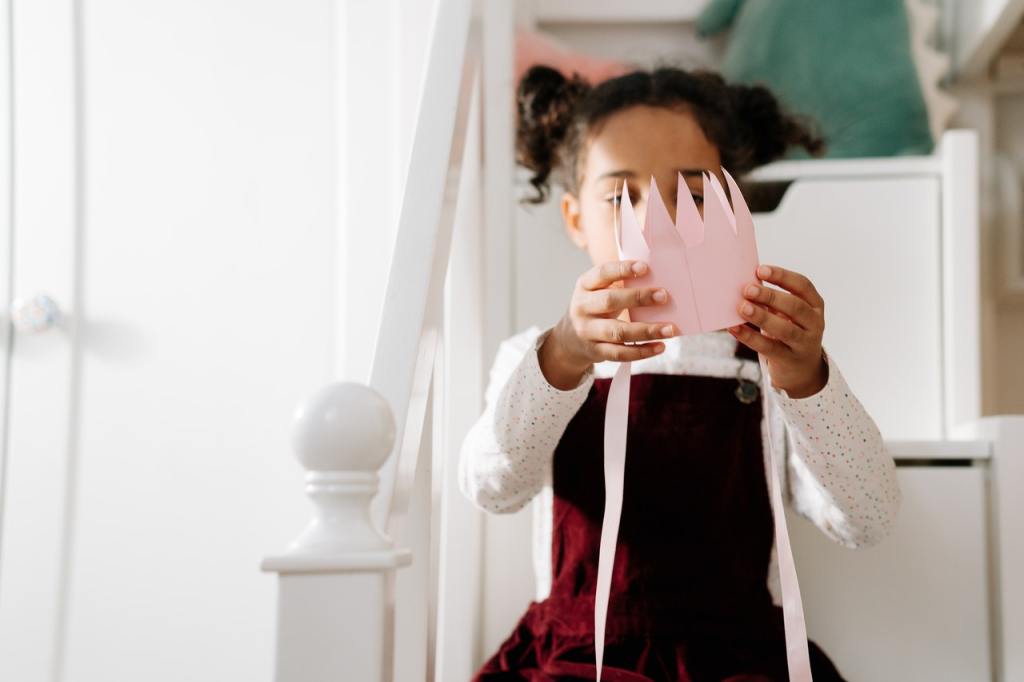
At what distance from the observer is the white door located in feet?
4.38

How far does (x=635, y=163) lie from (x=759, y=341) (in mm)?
347

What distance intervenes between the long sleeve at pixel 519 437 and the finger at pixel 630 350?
116 millimetres

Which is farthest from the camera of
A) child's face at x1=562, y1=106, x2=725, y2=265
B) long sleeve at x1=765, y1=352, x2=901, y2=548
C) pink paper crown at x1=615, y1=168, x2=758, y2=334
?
child's face at x1=562, y1=106, x2=725, y2=265

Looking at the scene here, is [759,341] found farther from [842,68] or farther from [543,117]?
[842,68]

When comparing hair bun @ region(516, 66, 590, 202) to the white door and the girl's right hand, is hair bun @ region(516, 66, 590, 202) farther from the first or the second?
the girl's right hand

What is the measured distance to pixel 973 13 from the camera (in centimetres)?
158

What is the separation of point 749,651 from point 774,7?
110 centimetres

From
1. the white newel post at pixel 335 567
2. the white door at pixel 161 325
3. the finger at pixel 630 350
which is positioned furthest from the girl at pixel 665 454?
the white door at pixel 161 325

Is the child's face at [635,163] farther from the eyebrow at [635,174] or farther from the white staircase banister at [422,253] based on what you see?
the white staircase banister at [422,253]

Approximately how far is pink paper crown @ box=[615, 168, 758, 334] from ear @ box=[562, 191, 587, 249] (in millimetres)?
433

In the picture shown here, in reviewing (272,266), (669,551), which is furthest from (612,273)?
(272,266)

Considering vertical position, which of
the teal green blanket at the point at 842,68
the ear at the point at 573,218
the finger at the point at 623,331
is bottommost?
the finger at the point at 623,331

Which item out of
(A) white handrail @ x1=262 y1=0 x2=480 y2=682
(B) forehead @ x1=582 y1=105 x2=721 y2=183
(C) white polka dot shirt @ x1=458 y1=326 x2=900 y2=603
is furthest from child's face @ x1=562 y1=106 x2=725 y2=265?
(A) white handrail @ x1=262 y1=0 x2=480 y2=682

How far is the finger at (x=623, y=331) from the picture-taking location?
636 mm
